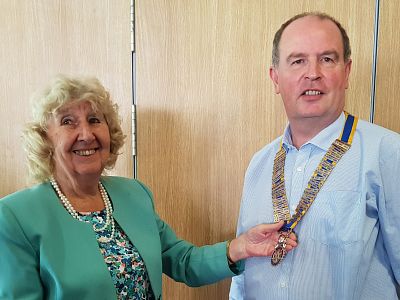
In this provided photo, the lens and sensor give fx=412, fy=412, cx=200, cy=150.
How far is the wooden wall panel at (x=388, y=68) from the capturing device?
1.49 metres

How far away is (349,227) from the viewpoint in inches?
46.2

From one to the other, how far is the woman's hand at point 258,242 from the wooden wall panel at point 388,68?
24.6 inches

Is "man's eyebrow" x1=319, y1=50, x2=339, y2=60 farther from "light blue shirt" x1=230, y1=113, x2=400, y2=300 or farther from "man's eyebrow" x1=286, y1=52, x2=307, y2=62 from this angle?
"light blue shirt" x1=230, y1=113, x2=400, y2=300

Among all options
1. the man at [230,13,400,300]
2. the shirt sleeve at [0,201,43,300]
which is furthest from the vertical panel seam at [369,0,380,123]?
the shirt sleeve at [0,201,43,300]

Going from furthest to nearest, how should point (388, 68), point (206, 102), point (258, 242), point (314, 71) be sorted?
1. point (206, 102)
2. point (388, 68)
3. point (258, 242)
4. point (314, 71)

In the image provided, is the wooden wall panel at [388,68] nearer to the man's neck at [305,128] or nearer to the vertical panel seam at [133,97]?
the man's neck at [305,128]

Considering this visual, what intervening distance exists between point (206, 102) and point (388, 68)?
0.74 m

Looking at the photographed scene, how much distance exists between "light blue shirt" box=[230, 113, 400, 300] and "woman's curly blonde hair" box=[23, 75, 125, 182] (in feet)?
2.40

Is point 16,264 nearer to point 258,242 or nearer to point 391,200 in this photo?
point 258,242

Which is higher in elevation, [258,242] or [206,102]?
[206,102]

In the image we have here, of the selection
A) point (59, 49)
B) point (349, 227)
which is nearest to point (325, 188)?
point (349, 227)

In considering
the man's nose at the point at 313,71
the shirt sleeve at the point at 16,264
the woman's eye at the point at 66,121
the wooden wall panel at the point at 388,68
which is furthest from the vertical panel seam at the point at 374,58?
the shirt sleeve at the point at 16,264

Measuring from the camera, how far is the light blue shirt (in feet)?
3.82

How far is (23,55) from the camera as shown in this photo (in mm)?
2039
